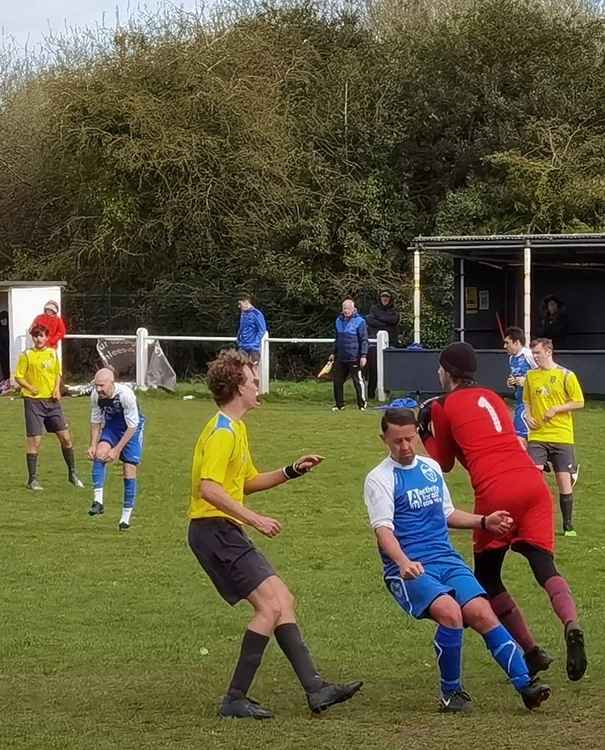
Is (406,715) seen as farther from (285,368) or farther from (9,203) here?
(9,203)

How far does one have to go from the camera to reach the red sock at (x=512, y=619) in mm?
7156

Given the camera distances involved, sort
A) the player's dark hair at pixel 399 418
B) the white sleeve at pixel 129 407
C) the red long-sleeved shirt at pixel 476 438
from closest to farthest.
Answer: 1. the player's dark hair at pixel 399 418
2. the red long-sleeved shirt at pixel 476 438
3. the white sleeve at pixel 129 407

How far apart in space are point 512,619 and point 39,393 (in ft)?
29.1

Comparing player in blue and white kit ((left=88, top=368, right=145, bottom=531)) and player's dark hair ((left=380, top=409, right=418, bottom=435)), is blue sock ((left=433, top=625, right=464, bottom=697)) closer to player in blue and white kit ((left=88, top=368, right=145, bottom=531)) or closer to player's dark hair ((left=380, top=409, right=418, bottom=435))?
player's dark hair ((left=380, top=409, right=418, bottom=435))

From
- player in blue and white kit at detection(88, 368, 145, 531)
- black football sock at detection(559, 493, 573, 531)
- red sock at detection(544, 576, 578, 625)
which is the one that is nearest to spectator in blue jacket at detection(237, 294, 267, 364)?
player in blue and white kit at detection(88, 368, 145, 531)

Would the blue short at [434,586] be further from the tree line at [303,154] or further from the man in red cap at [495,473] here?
the tree line at [303,154]

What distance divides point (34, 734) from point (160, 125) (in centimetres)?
2923

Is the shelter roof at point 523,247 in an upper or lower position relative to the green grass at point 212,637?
upper

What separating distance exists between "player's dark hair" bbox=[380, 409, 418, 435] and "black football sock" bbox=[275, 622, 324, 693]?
108 centimetres

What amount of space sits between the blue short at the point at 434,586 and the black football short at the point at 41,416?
9.10 m

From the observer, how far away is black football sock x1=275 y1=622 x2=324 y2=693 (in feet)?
21.3

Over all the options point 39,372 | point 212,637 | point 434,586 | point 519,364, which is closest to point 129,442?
point 39,372

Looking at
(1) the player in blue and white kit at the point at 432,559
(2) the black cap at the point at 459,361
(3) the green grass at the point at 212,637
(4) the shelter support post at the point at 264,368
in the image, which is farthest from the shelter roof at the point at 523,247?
(1) the player in blue and white kit at the point at 432,559

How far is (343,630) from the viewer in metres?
8.58
